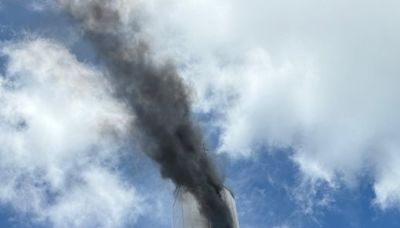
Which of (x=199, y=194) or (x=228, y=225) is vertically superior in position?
(x=199, y=194)

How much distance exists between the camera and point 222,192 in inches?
1842

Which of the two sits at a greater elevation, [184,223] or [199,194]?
[199,194]

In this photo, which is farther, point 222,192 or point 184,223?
point 222,192

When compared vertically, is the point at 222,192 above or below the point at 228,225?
above

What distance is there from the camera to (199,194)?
45.6 meters

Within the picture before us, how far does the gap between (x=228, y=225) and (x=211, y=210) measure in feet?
5.49

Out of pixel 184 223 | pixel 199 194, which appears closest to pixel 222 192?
pixel 199 194

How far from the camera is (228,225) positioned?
43.8m

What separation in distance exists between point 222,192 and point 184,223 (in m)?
5.10

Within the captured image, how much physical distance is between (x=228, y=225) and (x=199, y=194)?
345cm

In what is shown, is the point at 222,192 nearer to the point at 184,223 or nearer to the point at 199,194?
the point at 199,194

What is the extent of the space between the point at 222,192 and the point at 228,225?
3601mm

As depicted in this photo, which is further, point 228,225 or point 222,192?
point 222,192

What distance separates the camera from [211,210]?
44.2m
